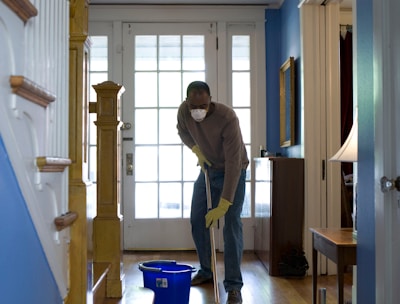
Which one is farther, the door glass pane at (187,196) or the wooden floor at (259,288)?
the door glass pane at (187,196)

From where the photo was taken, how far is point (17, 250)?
111 cm

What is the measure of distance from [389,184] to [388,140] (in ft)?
0.56

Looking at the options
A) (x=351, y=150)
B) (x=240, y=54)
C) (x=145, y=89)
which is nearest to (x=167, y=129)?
(x=145, y=89)

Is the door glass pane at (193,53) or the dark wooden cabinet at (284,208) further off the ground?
the door glass pane at (193,53)

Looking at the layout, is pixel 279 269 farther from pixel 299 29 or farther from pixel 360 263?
pixel 299 29

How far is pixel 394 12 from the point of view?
1.88 m

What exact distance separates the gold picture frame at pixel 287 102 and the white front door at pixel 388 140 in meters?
2.19

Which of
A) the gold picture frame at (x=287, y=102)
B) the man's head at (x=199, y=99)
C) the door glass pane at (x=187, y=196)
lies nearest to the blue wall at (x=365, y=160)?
the man's head at (x=199, y=99)

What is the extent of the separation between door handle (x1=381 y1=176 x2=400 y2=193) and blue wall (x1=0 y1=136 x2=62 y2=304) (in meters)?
1.26

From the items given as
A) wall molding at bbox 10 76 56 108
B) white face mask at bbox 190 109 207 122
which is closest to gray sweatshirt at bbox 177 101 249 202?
white face mask at bbox 190 109 207 122

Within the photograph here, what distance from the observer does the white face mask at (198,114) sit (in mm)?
2965

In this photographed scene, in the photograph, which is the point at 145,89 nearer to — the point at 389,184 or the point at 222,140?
the point at 222,140

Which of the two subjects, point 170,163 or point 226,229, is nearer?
point 226,229

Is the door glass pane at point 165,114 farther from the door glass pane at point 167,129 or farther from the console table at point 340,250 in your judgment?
the console table at point 340,250
